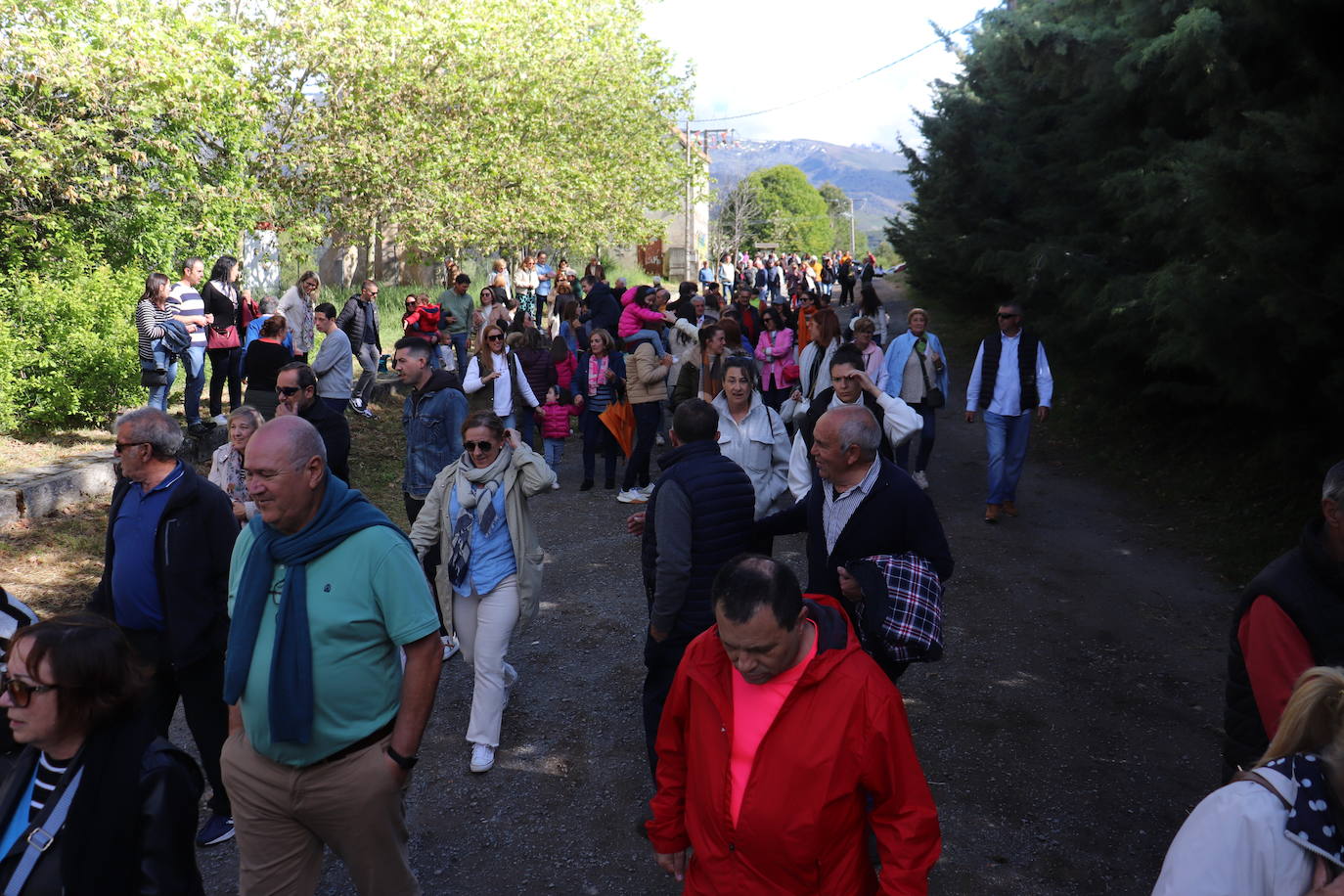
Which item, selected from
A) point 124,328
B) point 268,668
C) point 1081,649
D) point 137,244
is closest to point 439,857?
point 268,668

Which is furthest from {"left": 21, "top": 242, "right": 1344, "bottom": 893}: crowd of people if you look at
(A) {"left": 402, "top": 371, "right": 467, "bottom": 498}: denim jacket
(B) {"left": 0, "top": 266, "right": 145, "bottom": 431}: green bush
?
(B) {"left": 0, "top": 266, "right": 145, "bottom": 431}: green bush

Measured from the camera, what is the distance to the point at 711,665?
303cm

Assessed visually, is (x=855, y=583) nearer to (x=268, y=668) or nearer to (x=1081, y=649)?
(x=268, y=668)

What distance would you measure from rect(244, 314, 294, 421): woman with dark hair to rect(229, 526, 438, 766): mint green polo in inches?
294

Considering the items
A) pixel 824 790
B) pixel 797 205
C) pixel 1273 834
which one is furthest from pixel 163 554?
pixel 797 205

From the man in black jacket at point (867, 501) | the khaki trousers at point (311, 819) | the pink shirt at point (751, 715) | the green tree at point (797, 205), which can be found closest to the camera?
the pink shirt at point (751, 715)

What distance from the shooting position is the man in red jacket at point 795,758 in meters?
2.84

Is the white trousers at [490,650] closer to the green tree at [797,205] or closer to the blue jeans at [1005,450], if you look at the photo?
the blue jeans at [1005,450]

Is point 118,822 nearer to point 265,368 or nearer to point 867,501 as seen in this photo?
point 867,501

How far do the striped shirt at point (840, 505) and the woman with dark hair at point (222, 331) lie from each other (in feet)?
28.8

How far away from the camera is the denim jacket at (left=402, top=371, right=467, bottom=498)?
23.5 feet

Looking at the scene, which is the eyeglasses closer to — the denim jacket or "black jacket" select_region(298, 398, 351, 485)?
"black jacket" select_region(298, 398, 351, 485)

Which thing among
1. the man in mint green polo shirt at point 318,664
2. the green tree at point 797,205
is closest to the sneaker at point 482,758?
the man in mint green polo shirt at point 318,664

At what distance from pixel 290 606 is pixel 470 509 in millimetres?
2445
